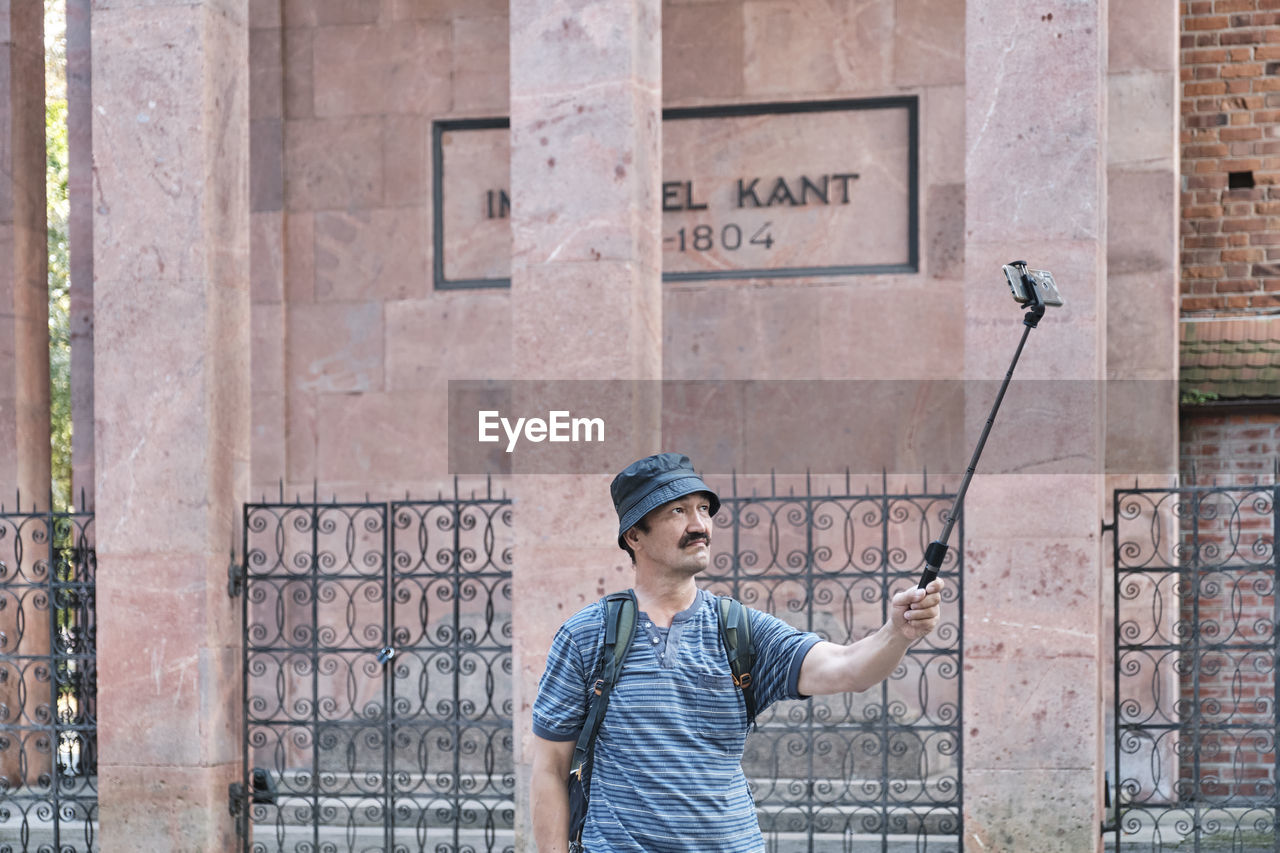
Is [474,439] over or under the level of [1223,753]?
over

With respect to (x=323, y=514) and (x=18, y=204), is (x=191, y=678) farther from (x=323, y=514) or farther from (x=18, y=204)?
(x=18, y=204)

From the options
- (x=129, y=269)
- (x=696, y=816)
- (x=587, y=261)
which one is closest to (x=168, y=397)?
(x=129, y=269)

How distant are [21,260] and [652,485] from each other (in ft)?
29.2

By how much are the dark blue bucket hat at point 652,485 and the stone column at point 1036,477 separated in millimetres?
4370

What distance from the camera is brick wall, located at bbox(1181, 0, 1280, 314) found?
424 inches

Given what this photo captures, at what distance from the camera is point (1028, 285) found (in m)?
3.83

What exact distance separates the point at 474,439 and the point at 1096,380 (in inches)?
192

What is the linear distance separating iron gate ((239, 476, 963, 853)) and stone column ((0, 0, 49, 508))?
1739 mm

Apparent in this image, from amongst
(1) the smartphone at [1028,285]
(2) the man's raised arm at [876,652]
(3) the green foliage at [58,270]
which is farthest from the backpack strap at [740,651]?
(3) the green foliage at [58,270]

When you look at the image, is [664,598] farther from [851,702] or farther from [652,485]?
[851,702]

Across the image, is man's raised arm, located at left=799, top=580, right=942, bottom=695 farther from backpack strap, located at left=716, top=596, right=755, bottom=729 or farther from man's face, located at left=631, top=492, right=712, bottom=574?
man's face, located at left=631, top=492, right=712, bottom=574

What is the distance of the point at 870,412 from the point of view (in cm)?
1090

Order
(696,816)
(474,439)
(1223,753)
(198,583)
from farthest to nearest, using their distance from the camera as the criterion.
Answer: (474,439)
(1223,753)
(198,583)
(696,816)
